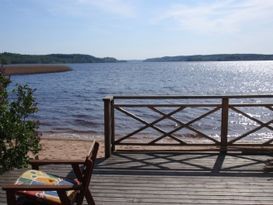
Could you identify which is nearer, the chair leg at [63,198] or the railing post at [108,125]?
the chair leg at [63,198]

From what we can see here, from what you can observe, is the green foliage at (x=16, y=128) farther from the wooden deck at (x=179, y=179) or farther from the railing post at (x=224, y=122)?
the railing post at (x=224, y=122)

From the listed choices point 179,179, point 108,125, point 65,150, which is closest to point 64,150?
point 65,150

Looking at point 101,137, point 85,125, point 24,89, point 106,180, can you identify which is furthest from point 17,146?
point 85,125

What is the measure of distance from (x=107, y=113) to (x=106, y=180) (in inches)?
58.4

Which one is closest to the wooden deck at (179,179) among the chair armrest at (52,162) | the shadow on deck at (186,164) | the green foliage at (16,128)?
the shadow on deck at (186,164)

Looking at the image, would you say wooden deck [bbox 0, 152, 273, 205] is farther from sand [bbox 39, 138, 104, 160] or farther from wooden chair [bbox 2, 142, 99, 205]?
sand [bbox 39, 138, 104, 160]

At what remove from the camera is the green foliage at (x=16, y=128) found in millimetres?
4633

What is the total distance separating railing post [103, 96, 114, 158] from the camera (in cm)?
634

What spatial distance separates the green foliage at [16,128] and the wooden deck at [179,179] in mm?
423

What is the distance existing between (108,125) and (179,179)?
1.75 m

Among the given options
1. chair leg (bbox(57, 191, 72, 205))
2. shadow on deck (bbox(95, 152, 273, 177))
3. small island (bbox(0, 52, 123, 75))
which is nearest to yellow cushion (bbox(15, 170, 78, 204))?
chair leg (bbox(57, 191, 72, 205))

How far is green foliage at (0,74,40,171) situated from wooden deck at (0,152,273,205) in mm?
423

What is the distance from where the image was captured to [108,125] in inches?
254

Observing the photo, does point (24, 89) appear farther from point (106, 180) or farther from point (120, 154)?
point (120, 154)
